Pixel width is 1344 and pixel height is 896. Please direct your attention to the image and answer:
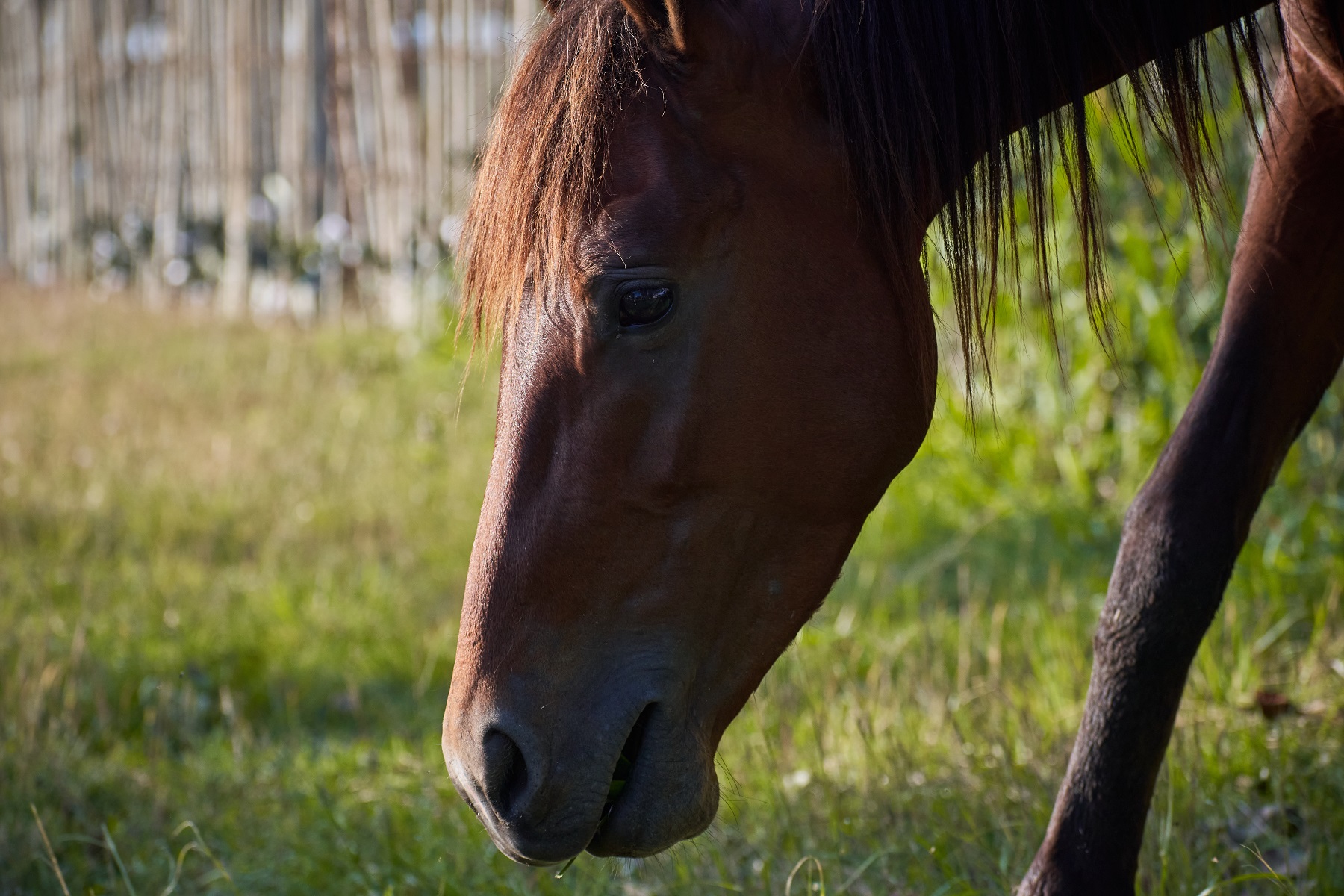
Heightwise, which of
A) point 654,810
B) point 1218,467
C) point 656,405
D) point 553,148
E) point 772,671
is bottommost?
point 772,671

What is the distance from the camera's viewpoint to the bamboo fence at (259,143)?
828 cm

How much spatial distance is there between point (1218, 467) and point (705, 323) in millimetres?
922

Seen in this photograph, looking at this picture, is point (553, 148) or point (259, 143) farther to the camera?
point (259, 143)

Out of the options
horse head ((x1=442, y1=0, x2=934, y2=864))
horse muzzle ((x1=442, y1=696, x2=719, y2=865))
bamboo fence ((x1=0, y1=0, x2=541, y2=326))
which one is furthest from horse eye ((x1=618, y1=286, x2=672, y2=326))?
bamboo fence ((x1=0, y1=0, x2=541, y2=326))

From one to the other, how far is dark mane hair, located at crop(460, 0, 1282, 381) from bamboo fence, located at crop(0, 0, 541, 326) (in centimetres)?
448

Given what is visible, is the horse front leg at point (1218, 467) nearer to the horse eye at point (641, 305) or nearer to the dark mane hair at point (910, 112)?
the dark mane hair at point (910, 112)

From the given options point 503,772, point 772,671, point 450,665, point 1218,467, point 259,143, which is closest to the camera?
point 503,772

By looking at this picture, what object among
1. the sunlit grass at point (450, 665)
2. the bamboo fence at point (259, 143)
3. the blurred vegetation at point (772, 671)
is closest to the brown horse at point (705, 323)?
the sunlit grass at point (450, 665)

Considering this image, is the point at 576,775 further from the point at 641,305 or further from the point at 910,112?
the point at 910,112

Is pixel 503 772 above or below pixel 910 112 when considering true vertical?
below

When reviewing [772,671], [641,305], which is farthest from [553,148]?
[772,671]

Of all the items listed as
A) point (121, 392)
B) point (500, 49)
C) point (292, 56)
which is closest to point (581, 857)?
point (121, 392)

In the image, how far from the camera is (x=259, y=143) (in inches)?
402

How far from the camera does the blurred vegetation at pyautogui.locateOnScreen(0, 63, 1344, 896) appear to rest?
2324 mm
